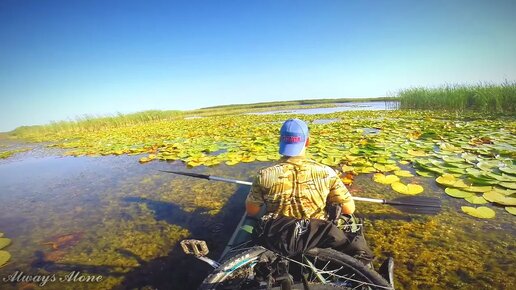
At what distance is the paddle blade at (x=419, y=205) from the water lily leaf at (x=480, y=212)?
27 cm

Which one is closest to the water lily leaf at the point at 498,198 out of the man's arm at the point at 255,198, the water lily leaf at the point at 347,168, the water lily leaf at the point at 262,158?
the water lily leaf at the point at 347,168

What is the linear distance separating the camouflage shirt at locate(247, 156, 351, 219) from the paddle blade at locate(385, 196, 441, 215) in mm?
1541

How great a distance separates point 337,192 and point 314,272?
0.67 meters

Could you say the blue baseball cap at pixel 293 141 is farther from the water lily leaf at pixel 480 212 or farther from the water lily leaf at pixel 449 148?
the water lily leaf at pixel 449 148

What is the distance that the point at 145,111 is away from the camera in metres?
26.1

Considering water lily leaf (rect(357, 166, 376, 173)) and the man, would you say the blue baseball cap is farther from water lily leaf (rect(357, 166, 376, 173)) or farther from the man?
water lily leaf (rect(357, 166, 376, 173))

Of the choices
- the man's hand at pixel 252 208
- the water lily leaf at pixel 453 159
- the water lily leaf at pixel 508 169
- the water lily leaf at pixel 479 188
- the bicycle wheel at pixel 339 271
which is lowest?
the water lily leaf at pixel 479 188

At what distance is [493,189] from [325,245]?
3.19 metres

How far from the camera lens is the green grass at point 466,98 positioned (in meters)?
12.0

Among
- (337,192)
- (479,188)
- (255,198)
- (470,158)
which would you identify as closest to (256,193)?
(255,198)

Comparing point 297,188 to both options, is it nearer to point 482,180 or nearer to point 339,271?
point 339,271

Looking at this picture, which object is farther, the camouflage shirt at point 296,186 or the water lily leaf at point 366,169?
the water lily leaf at point 366,169

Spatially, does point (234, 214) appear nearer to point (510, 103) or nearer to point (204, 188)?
point (204, 188)

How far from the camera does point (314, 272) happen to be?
4.75 feet
